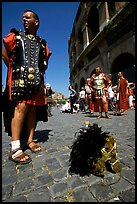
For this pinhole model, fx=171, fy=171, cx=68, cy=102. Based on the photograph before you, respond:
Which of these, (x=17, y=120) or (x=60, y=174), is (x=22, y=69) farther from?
(x=60, y=174)

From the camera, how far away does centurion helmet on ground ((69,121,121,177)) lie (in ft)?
5.90

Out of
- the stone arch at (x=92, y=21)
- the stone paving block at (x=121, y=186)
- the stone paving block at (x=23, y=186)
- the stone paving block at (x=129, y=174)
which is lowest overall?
the stone paving block at (x=23, y=186)

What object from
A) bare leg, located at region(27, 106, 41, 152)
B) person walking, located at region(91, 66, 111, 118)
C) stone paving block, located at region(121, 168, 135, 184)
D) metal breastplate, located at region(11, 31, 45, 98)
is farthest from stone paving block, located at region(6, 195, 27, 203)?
person walking, located at region(91, 66, 111, 118)

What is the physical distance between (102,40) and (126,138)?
13935mm

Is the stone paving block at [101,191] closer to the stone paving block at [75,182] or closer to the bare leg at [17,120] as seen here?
the stone paving block at [75,182]

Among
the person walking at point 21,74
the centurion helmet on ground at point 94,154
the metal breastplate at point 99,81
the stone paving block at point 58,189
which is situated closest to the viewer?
the stone paving block at point 58,189

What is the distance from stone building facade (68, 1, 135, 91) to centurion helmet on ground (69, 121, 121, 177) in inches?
434

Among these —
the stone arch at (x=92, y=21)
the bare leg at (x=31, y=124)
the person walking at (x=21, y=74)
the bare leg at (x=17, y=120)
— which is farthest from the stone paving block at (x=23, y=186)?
the stone arch at (x=92, y=21)

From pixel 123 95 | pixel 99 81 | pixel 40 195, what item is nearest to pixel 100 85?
pixel 99 81

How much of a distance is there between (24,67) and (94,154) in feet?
4.95

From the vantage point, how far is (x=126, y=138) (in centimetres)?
328

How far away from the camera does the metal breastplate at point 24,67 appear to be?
242 cm

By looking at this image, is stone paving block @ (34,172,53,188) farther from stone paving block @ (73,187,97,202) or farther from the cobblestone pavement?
stone paving block @ (73,187,97,202)

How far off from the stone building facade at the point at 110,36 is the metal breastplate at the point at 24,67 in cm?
1066
